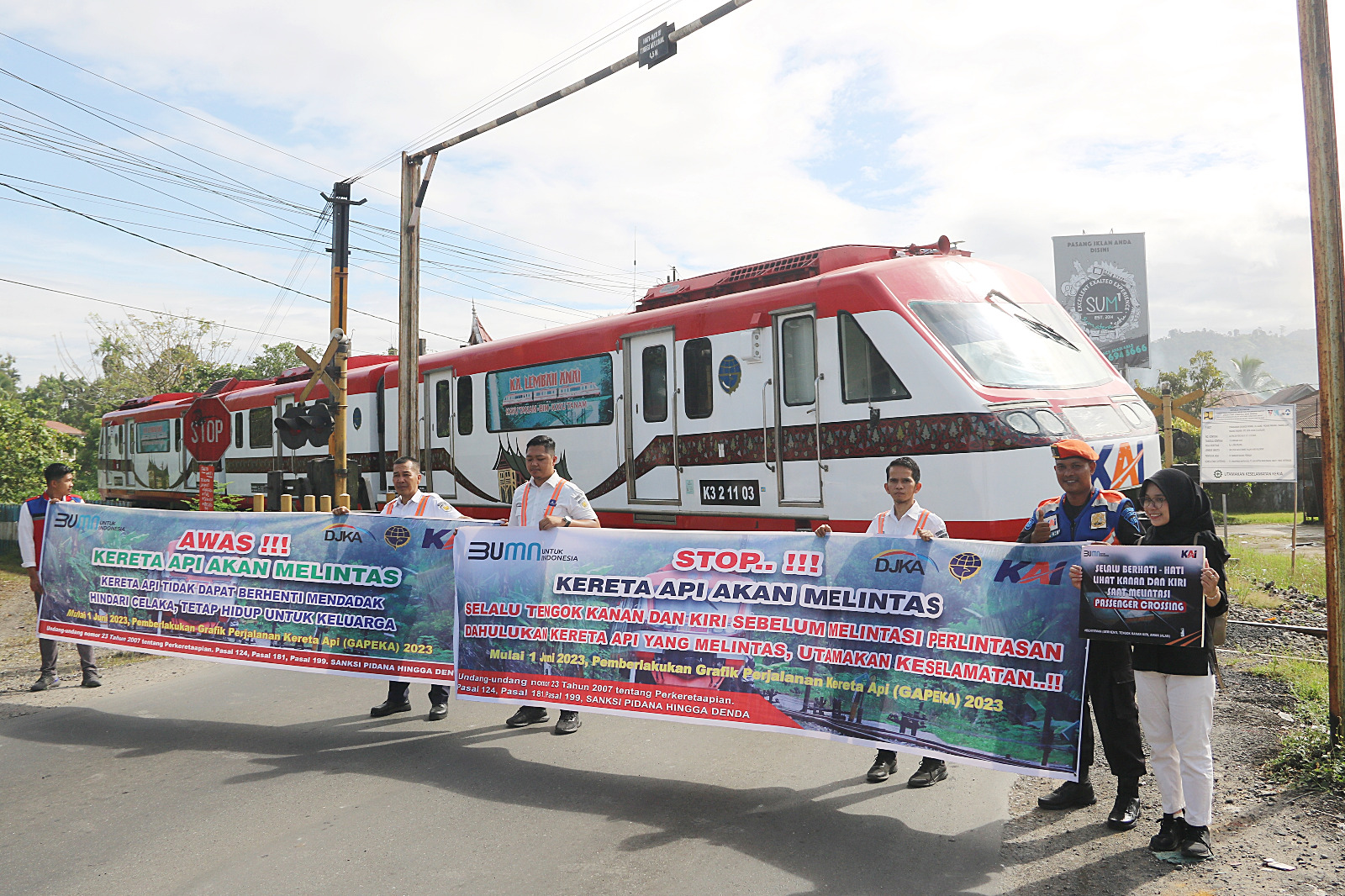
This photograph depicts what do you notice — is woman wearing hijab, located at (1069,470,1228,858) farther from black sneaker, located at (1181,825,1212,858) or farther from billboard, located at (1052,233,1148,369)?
billboard, located at (1052,233,1148,369)

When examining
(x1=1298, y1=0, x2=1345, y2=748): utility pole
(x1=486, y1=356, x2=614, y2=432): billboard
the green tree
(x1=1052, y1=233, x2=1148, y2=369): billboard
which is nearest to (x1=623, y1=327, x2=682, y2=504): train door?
(x1=486, y1=356, x2=614, y2=432): billboard

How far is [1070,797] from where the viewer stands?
4711 mm

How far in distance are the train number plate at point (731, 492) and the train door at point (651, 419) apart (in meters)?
0.44

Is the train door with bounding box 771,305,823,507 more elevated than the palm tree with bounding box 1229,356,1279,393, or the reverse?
the palm tree with bounding box 1229,356,1279,393

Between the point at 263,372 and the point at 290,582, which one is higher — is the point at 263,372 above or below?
above

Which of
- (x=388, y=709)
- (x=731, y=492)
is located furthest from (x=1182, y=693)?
(x=731, y=492)

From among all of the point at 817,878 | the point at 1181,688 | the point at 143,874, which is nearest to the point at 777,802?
the point at 817,878

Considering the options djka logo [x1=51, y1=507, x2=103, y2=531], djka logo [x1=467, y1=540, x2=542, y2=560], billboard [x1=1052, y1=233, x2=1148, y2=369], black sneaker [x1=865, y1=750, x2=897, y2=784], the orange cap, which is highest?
billboard [x1=1052, y1=233, x2=1148, y2=369]

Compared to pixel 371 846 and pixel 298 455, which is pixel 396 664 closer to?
pixel 371 846

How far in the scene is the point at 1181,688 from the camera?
405 centimetres

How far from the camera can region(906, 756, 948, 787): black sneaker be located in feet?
16.6

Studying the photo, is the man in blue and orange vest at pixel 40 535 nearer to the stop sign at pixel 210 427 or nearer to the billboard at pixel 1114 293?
the stop sign at pixel 210 427

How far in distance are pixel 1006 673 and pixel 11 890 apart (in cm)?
457

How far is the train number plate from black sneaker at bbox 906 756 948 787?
4.31m
